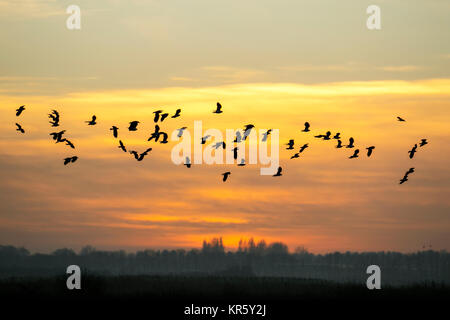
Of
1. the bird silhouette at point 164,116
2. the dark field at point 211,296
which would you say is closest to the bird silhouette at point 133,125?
the bird silhouette at point 164,116

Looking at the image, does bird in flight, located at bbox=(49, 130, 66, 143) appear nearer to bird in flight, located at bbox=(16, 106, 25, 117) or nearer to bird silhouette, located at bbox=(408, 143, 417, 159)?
bird in flight, located at bbox=(16, 106, 25, 117)

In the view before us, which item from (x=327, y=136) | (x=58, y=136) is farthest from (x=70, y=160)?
(x=327, y=136)

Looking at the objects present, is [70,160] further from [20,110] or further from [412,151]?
[412,151]

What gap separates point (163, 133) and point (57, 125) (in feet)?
21.8

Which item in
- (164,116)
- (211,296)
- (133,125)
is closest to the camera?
(133,125)

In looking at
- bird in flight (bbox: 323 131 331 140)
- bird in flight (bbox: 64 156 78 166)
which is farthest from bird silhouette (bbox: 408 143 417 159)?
bird in flight (bbox: 64 156 78 166)

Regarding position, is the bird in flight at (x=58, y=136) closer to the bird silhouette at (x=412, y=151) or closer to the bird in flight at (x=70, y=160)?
the bird in flight at (x=70, y=160)

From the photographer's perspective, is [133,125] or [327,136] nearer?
[133,125]

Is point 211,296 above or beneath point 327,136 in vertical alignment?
beneath

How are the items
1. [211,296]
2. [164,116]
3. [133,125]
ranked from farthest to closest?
[211,296] → [164,116] → [133,125]
